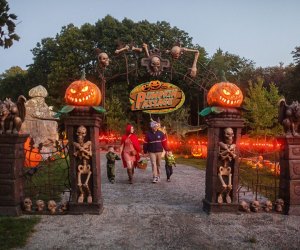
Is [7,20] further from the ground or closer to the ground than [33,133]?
further from the ground

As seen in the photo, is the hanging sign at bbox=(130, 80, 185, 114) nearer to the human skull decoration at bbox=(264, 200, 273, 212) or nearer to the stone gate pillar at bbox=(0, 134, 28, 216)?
the human skull decoration at bbox=(264, 200, 273, 212)

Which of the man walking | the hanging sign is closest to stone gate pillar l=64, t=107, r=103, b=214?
the hanging sign

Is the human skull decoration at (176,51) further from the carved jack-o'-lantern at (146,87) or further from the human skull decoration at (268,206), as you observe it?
the human skull decoration at (268,206)

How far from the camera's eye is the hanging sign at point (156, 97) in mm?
10789

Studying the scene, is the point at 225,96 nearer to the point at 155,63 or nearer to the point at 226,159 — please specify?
the point at 226,159

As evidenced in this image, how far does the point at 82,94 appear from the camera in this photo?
23.9ft

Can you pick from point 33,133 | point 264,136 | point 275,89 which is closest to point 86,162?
point 33,133

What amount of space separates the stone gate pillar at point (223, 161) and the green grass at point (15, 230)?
11.8 ft

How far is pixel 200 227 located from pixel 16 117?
4.27 meters

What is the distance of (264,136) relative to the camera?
26.2 metres

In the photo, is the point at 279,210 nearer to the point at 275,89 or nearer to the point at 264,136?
the point at 264,136

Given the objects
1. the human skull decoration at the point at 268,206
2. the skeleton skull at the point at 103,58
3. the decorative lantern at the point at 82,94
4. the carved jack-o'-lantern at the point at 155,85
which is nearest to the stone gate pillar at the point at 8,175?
the decorative lantern at the point at 82,94

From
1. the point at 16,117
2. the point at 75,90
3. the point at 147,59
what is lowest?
the point at 16,117

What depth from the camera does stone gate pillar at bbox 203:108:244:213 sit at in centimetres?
738
